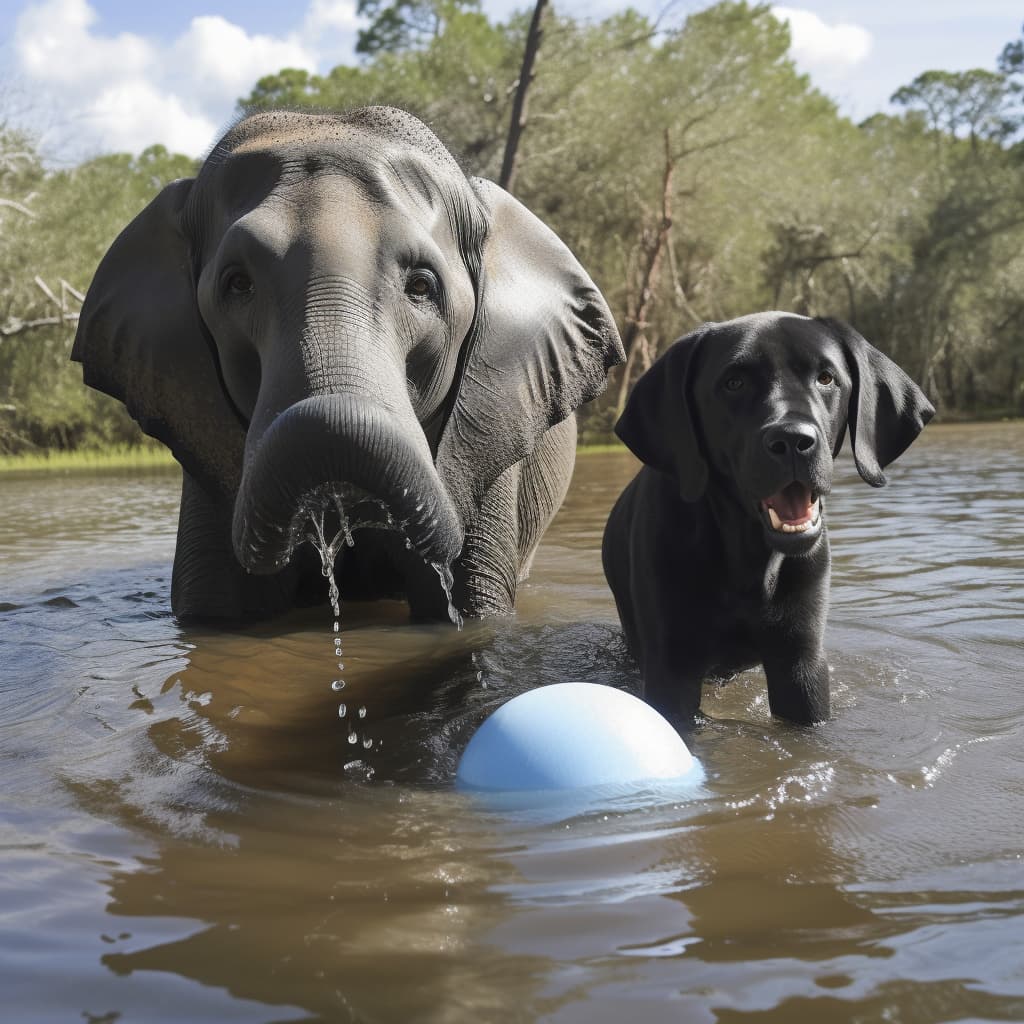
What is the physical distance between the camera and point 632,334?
3131cm

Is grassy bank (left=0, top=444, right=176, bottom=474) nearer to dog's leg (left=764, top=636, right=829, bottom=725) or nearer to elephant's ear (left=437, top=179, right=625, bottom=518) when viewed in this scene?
elephant's ear (left=437, top=179, right=625, bottom=518)

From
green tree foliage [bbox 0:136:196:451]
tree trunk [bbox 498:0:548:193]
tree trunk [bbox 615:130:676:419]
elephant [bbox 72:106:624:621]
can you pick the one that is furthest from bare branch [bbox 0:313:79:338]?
elephant [bbox 72:106:624:621]

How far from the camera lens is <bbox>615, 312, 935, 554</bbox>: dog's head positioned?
420 centimetres

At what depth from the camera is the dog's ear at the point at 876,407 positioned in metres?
4.57

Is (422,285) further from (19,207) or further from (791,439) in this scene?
(19,207)

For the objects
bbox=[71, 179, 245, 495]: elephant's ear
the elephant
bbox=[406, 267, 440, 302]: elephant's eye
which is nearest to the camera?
the elephant

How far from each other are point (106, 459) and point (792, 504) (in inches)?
1001

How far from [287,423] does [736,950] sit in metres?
2.17

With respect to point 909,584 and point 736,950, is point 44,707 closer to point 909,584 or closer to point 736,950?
point 736,950

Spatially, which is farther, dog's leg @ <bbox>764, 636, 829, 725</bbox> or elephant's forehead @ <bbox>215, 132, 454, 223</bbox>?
elephant's forehead @ <bbox>215, 132, 454, 223</bbox>

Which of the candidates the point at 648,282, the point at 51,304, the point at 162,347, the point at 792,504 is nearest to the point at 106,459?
the point at 51,304

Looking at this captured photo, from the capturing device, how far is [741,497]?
449 centimetres

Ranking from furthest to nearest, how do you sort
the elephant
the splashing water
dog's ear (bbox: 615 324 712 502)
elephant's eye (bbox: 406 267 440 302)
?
elephant's eye (bbox: 406 267 440 302) → the splashing water → dog's ear (bbox: 615 324 712 502) → the elephant

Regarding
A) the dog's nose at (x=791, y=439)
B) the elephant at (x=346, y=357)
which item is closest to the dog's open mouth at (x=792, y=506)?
the dog's nose at (x=791, y=439)
